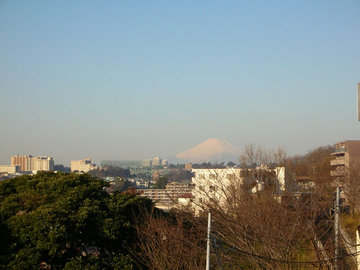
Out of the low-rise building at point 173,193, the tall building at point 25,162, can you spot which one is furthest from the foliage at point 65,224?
the tall building at point 25,162

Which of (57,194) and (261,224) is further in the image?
(57,194)

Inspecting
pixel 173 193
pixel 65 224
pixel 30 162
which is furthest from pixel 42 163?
pixel 65 224

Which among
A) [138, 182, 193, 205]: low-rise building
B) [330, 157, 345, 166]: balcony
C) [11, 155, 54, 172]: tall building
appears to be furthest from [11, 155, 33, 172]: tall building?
[138, 182, 193, 205]: low-rise building

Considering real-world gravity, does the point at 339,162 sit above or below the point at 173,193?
above

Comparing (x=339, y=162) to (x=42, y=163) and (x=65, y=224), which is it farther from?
(x=42, y=163)

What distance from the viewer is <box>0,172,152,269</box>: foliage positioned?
955cm

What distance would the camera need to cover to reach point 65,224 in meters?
9.97

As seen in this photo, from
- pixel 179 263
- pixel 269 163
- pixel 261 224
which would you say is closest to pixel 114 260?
pixel 179 263

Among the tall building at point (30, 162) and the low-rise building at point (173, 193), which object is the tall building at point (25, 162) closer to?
the tall building at point (30, 162)

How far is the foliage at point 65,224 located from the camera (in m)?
9.55

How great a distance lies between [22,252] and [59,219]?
104 cm

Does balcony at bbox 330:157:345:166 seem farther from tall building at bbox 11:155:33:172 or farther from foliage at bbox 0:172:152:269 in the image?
tall building at bbox 11:155:33:172

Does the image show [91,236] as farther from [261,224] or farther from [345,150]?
[345,150]

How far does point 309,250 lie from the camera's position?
1091cm
